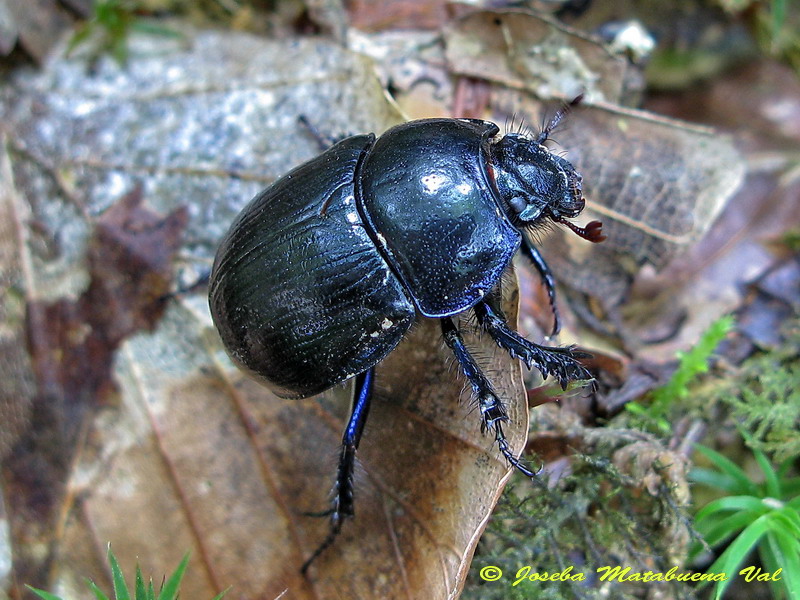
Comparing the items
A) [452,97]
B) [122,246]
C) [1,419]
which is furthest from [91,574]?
[452,97]

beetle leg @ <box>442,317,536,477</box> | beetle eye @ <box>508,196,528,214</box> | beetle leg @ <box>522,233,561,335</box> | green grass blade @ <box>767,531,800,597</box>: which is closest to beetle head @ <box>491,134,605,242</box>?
beetle eye @ <box>508,196,528,214</box>

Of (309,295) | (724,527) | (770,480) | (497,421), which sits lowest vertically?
(724,527)

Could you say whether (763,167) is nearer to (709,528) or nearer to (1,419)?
(709,528)

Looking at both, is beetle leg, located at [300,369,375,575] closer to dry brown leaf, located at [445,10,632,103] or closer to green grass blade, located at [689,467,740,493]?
green grass blade, located at [689,467,740,493]

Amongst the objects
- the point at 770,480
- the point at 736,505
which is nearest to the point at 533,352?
the point at 736,505

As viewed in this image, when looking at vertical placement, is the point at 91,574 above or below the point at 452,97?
below

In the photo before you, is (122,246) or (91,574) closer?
(91,574)

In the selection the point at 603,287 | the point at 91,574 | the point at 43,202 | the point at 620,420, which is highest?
the point at 43,202

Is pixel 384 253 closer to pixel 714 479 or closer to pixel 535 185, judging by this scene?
pixel 535 185
